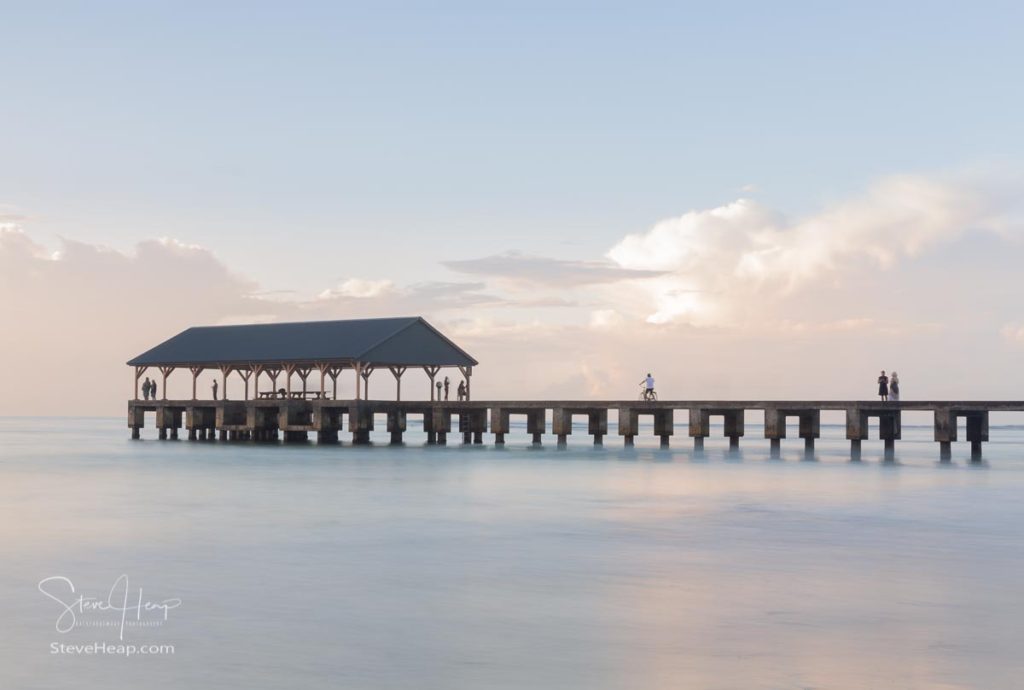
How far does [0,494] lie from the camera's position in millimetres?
27062

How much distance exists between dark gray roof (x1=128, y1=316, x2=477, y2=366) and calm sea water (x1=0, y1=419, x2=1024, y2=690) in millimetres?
19918

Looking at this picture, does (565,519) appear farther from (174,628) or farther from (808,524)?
(174,628)

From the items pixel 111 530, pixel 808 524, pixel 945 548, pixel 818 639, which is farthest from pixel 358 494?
pixel 818 639

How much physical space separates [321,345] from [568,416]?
10926 mm

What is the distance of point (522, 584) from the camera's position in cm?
1362

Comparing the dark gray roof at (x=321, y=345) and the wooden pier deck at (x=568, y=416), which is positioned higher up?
the dark gray roof at (x=321, y=345)

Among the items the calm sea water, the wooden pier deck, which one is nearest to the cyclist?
the wooden pier deck

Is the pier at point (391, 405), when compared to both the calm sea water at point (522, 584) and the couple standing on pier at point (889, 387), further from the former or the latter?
the calm sea water at point (522, 584)

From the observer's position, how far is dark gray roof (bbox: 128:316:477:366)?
160 feet

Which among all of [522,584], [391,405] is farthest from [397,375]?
[522,584]

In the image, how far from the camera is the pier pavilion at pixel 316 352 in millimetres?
48812

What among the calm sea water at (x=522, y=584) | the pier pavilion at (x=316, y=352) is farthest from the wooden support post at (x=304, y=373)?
the calm sea water at (x=522, y=584)

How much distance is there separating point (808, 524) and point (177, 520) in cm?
1099
